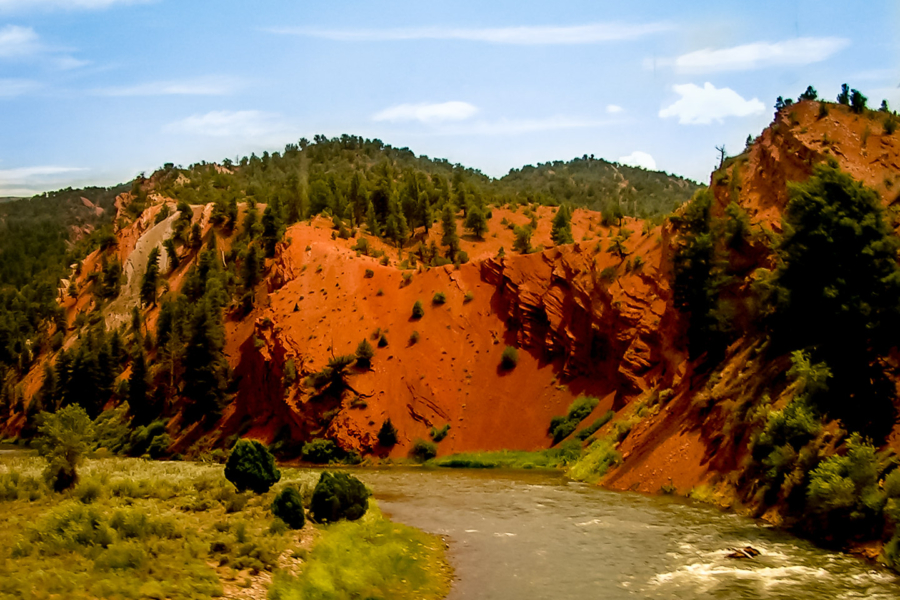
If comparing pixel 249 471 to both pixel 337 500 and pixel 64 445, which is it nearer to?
pixel 337 500

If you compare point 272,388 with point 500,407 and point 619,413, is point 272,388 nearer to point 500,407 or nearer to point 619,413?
point 500,407

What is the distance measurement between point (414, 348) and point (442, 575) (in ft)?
143

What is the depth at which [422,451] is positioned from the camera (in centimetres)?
5450

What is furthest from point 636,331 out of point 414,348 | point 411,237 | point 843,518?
point 411,237

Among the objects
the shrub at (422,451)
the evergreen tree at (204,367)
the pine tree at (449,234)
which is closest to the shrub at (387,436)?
the shrub at (422,451)

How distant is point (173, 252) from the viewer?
325 feet

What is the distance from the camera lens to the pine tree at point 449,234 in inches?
3482

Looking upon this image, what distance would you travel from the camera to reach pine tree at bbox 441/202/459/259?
290 ft

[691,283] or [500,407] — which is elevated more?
[691,283]

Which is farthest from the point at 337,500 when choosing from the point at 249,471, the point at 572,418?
the point at 572,418

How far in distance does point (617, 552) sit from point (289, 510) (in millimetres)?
9603

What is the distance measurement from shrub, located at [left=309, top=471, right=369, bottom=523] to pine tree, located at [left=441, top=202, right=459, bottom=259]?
64502 mm

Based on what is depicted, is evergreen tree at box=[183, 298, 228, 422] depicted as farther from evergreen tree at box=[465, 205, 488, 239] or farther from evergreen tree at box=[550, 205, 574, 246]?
evergreen tree at box=[550, 205, 574, 246]

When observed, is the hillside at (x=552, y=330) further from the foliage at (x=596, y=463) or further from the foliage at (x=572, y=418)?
the foliage at (x=572, y=418)
